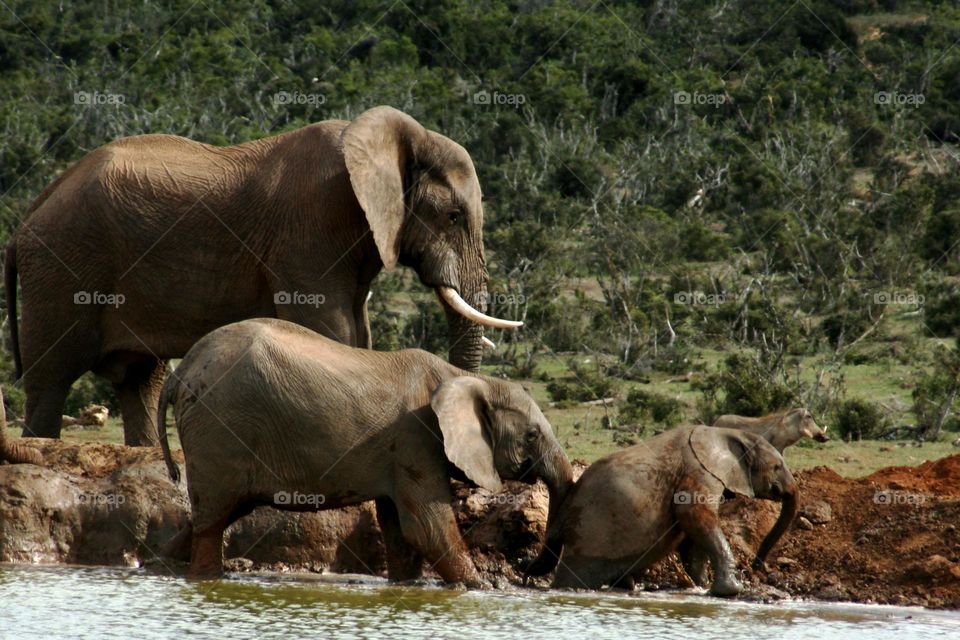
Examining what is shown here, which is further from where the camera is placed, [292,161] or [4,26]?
[4,26]

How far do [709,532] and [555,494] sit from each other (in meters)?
0.89

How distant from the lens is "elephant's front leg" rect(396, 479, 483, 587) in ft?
29.9

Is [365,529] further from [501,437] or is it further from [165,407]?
[165,407]

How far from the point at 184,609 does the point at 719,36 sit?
36.8 m

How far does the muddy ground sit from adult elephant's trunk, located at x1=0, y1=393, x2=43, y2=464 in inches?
4.6

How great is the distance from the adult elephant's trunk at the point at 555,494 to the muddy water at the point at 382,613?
1.09 ft

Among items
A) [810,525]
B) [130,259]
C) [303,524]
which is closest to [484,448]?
[303,524]

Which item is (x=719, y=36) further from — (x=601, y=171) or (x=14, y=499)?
(x=14, y=499)

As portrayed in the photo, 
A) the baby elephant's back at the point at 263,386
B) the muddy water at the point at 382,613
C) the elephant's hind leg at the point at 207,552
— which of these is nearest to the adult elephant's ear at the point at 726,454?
the muddy water at the point at 382,613

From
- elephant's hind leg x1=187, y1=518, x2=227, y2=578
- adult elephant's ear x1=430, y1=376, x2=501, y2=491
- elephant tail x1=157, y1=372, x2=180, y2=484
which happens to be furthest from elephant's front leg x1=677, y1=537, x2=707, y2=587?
elephant tail x1=157, y1=372, x2=180, y2=484

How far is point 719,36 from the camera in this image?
143ft

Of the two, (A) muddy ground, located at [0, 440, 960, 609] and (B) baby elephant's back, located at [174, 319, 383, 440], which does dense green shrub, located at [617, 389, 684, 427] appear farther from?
(B) baby elephant's back, located at [174, 319, 383, 440]

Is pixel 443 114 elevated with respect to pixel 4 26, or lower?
lower

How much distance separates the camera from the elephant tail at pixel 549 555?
381 inches
